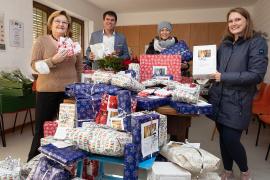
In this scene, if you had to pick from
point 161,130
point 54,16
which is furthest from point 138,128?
point 54,16

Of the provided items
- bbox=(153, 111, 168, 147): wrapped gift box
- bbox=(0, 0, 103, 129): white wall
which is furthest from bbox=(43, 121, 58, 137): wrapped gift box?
bbox=(0, 0, 103, 129): white wall

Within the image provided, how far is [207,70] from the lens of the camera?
179 cm

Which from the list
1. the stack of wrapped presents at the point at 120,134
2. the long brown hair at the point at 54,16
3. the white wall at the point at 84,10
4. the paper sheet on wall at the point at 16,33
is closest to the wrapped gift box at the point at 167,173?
the stack of wrapped presents at the point at 120,134

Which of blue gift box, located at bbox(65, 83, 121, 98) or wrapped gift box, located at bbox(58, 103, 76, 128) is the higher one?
blue gift box, located at bbox(65, 83, 121, 98)

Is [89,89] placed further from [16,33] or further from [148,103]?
[16,33]


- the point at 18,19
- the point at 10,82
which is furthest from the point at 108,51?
the point at 18,19

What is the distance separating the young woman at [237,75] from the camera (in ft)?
5.70

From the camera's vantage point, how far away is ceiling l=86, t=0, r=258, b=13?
5844 mm

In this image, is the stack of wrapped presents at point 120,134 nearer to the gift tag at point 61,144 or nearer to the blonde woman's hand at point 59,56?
the gift tag at point 61,144

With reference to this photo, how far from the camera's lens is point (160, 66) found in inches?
79.4

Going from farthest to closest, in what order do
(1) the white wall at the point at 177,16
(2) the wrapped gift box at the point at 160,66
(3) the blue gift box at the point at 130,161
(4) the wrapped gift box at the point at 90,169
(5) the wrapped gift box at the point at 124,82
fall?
(1) the white wall at the point at 177,16 → (2) the wrapped gift box at the point at 160,66 → (4) the wrapped gift box at the point at 90,169 → (5) the wrapped gift box at the point at 124,82 → (3) the blue gift box at the point at 130,161

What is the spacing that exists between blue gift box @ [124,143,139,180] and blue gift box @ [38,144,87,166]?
9.1 inches

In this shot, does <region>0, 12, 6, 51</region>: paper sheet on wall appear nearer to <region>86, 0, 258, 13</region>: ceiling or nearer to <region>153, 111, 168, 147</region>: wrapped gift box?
<region>86, 0, 258, 13</region>: ceiling

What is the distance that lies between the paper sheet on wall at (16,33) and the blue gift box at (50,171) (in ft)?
9.81
